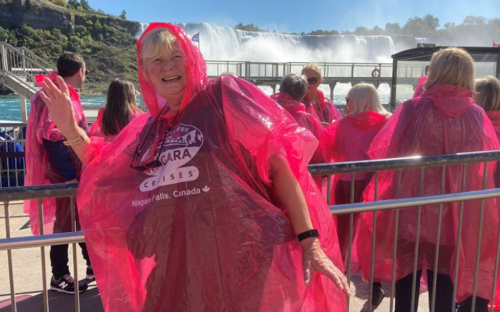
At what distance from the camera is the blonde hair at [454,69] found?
8.84 ft

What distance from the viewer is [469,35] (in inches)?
4063

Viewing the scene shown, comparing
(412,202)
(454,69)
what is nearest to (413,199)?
(412,202)

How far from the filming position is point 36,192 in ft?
6.36

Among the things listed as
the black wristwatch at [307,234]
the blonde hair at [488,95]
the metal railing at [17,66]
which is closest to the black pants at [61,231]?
the black wristwatch at [307,234]

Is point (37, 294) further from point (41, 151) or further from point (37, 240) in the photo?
point (37, 240)

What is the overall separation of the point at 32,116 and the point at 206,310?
8.53 feet

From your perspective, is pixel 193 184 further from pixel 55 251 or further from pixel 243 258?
pixel 55 251

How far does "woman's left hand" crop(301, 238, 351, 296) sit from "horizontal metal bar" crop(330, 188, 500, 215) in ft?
2.10

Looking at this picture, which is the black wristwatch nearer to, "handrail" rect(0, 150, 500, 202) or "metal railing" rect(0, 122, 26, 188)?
"handrail" rect(0, 150, 500, 202)

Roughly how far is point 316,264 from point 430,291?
5.11ft

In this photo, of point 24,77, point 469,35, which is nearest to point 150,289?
point 24,77

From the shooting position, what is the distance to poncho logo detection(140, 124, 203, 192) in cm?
158

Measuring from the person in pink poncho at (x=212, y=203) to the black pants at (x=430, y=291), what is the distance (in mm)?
1200

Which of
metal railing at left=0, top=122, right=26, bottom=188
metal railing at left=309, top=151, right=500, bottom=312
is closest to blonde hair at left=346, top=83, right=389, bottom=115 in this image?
metal railing at left=309, top=151, right=500, bottom=312
